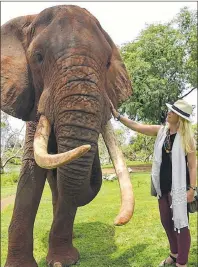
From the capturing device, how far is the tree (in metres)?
24.5

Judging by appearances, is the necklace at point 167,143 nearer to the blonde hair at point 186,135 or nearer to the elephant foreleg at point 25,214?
the blonde hair at point 186,135

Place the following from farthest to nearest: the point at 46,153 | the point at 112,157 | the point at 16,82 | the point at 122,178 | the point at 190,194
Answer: the point at 16,82 < the point at 190,194 < the point at 112,157 < the point at 122,178 < the point at 46,153

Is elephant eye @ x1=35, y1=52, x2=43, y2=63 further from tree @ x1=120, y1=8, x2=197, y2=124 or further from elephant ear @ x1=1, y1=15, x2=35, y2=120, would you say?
tree @ x1=120, y1=8, x2=197, y2=124

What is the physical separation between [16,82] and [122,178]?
162cm

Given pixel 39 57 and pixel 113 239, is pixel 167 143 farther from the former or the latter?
pixel 113 239

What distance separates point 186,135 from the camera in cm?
416

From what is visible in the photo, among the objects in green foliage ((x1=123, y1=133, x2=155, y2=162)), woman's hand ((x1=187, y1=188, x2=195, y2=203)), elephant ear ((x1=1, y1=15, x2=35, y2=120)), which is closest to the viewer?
woman's hand ((x1=187, y1=188, x2=195, y2=203))

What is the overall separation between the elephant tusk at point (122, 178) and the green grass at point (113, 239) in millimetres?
1708

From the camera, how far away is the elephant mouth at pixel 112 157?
296 centimetres

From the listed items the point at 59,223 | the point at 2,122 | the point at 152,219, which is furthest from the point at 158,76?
the point at 59,223

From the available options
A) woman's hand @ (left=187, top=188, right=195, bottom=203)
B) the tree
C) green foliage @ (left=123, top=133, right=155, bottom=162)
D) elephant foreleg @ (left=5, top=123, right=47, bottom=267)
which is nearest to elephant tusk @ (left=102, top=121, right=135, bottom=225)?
woman's hand @ (left=187, top=188, right=195, bottom=203)

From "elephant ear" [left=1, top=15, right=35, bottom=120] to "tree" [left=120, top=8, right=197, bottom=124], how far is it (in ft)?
64.4

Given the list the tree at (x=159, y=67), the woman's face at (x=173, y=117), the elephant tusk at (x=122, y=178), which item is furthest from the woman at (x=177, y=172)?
the tree at (x=159, y=67)

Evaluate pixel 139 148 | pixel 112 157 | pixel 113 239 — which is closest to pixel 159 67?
pixel 139 148
